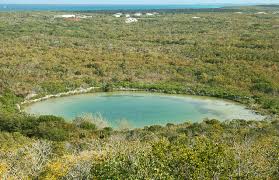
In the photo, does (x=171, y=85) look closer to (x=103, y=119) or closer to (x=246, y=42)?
(x=103, y=119)

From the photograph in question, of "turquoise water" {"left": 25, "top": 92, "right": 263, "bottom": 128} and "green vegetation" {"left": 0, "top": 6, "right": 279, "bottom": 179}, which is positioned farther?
"turquoise water" {"left": 25, "top": 92, "right": 263, "bottom": 128}

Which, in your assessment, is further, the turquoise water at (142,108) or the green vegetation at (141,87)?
the turquoise water at (142,108)

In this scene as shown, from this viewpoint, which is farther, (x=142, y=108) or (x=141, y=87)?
(x=141, y=87)

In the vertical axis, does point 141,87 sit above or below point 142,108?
below
